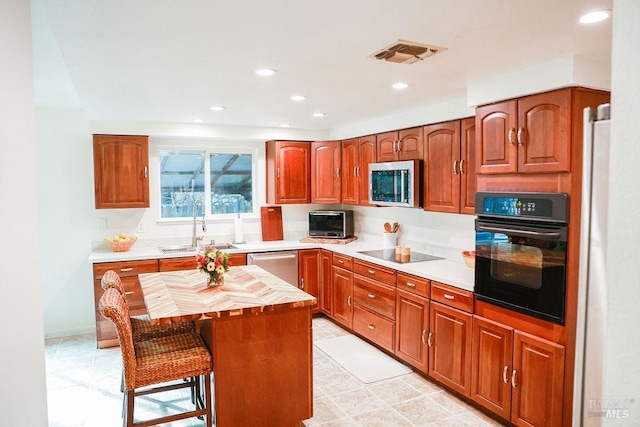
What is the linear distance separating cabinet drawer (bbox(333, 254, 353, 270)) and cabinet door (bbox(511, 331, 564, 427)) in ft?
6.72

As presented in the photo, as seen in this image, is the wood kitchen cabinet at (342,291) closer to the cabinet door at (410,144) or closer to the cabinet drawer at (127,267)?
the cabinet door at (410,144)

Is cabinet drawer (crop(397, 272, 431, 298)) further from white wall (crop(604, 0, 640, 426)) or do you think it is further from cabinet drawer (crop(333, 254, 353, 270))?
white wall (crop(604, 0, 640, 426))

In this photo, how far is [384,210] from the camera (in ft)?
16.7

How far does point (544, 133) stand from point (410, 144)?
1.61 m

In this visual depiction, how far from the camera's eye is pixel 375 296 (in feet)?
13.5

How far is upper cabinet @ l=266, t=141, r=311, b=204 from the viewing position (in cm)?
532

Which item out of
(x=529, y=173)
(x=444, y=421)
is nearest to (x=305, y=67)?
(x=529, y=173)

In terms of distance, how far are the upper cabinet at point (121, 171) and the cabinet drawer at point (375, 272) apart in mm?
2403

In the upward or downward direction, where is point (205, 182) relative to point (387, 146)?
downward

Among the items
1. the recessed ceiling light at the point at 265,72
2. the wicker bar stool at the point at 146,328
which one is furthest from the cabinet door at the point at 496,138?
the wicker bar stool at the point at 146,328

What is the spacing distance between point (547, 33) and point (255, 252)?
364cm

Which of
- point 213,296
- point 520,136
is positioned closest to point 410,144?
point 520,136

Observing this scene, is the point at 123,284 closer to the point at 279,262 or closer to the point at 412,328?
the point at 279,262

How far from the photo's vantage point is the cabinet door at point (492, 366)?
277 cm
